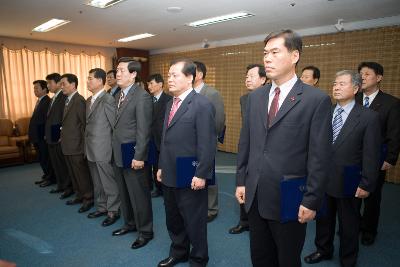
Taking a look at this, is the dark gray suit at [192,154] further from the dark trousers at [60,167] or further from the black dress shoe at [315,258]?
the dark trousers at [60,167]

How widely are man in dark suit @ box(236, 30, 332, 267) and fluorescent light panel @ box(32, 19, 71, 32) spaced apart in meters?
4.79

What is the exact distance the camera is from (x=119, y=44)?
7648mm

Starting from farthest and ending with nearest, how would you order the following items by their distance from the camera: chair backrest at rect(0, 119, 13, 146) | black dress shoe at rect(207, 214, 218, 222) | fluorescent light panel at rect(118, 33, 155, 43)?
fluorescent light panel at rect(118, 33, 155, 43) < chair backrest at rect(0, 119, 13, 146) < black dress shoe at rect(207, 214, 218, 222)

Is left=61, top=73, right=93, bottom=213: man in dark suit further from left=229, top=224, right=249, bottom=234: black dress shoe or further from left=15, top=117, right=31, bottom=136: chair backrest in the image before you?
left=15, top=117, right=31, bottom=136: chair backrest

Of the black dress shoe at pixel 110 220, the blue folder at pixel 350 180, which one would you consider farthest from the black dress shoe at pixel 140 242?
the blue folder at pixel 350 180

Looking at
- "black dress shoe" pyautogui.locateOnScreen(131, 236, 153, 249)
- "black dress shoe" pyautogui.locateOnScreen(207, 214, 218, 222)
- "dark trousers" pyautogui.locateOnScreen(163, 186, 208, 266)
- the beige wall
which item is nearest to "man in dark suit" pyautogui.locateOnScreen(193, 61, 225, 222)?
"black dress shoe" pyautogui.locateOnScreen(207, 214, 218, 222)

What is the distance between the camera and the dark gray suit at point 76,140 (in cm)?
349

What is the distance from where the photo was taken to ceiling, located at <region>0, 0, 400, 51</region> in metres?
3.98

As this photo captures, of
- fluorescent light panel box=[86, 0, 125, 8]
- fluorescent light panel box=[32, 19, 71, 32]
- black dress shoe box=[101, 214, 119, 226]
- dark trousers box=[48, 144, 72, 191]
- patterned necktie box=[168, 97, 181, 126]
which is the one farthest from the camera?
fluorescent light panel box=[32, 19, 71, 32]

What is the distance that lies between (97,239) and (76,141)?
1249 mm

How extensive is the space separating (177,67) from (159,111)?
5.78 ft

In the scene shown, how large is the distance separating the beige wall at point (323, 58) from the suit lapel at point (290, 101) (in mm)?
4261

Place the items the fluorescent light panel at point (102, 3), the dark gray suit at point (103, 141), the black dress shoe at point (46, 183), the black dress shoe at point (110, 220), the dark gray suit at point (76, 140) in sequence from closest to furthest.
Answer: the dark gray suit at point (103, 141)
the black dress shoe at point (110, 220)
the dark gray suit at point (76, 140)
the fluorescent light panel at point (102, 3)
the black dress shoe at point (46, 183)

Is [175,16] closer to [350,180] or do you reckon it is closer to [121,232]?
[121,232]
